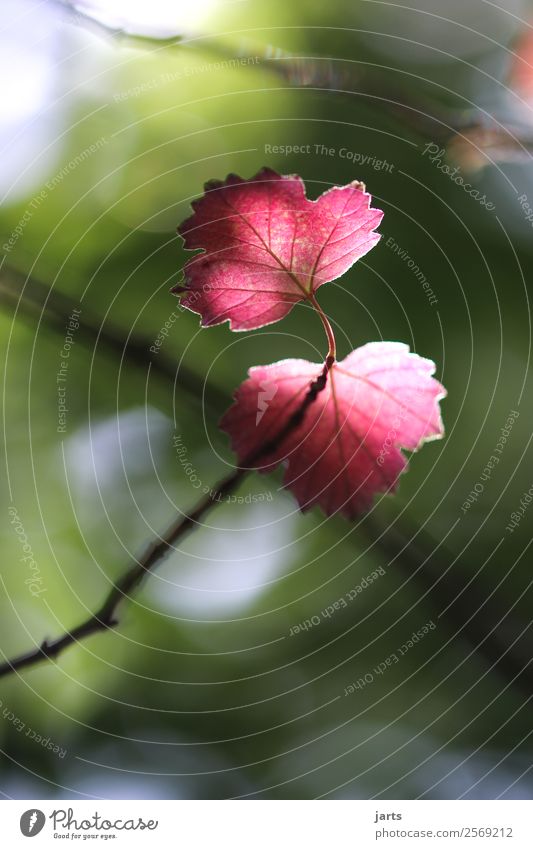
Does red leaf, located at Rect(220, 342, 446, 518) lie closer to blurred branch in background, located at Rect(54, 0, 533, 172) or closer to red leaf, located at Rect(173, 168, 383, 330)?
red leaf, located at Rect(173, 168, 383, 330)

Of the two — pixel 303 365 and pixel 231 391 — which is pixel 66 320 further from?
pixel 303 365

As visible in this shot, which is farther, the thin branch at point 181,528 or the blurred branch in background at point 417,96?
the blurred branch in background at point 417,96

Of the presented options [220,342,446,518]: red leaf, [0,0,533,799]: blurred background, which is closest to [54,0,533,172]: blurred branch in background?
[0,0,533,799]: blurred background

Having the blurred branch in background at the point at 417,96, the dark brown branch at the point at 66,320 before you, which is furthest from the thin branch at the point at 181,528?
the blurred branch in background at the point at 417,96

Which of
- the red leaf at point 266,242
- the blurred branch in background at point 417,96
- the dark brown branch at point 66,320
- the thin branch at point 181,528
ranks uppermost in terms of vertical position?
the blurred branch in background at point 417,96

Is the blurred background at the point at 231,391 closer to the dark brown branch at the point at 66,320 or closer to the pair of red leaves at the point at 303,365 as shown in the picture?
the dark brown branch at the point at 66,320

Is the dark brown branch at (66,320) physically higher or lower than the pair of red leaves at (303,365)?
higher

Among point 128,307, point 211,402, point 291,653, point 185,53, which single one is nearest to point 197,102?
point 185,53
